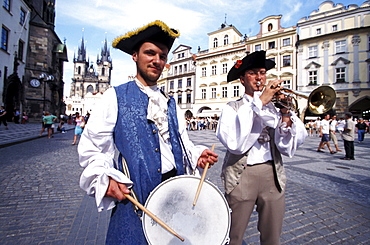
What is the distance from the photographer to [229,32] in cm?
3266

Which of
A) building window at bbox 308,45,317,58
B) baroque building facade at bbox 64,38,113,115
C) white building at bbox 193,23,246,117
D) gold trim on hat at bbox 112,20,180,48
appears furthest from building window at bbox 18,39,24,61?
baroque building facade at bbox 64,38,113,115

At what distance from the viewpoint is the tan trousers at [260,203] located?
172cm

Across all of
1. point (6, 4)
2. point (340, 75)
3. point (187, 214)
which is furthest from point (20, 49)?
point (340, 75)

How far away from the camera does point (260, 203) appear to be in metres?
1.78

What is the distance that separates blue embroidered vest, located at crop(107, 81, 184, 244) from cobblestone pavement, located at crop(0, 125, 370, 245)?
1.50 m

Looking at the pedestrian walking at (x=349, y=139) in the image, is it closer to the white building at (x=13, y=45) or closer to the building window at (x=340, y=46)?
the building window at (x=340, y=46)

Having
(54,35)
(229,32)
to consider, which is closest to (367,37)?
(229,32)

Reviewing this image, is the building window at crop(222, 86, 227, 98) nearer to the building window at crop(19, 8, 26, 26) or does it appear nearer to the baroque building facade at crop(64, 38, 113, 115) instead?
the building window at crop(19, 8, 26, 26)

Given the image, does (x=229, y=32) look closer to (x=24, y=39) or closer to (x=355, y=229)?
(x=24, y=39)

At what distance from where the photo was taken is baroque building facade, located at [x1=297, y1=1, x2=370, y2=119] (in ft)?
76.8

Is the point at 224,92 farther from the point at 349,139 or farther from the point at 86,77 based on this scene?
the point at 86,77

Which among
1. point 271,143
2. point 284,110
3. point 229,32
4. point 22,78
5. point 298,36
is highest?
point 229,32

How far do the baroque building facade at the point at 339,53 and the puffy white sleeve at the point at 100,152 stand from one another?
2908 cm

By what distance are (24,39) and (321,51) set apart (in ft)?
114
